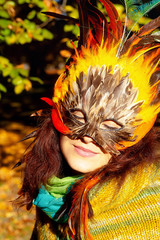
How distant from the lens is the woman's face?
1.77 metres

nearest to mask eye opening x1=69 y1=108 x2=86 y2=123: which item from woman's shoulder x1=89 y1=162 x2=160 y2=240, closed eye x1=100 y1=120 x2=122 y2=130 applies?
closed eye x1=100 y1=120 x2=122 y2=130

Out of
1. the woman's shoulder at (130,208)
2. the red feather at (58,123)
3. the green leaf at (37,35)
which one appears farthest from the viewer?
the green leaf at (37,35)

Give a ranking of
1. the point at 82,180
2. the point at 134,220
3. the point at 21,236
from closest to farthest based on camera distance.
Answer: the point at 134,220, the point at 82,180, the point at 21,236

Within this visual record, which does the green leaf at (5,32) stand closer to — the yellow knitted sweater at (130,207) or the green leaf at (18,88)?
the green leaf at (18,88)

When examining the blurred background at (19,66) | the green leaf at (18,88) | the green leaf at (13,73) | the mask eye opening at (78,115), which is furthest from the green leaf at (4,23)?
the mask eye opening at (78,115)

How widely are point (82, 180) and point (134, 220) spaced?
1.16 ft

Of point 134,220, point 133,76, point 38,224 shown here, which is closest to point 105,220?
point 134,220

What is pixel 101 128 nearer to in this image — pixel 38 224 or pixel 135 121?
pixel 135 121

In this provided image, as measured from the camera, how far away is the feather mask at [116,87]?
1.71m

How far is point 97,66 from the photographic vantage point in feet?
5.74

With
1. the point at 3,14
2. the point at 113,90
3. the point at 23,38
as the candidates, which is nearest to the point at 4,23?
the point at 3,14

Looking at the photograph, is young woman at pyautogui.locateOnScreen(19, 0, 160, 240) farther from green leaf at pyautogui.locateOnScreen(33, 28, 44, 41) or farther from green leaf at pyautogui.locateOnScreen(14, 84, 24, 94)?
green leaf at pyautogui.locateOnScreen(33, 28, 44, 41)

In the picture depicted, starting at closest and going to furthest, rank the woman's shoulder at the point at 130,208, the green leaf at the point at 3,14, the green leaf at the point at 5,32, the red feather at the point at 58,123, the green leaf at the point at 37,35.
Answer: the woman's shoulder at the point at 130,208 < the red feather at the point at 58,123 < the green leaf at the point at 3,14 < the green leaf at the point at 5,32 < the green leaf at the point at 37,35

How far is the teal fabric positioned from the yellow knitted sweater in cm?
18
